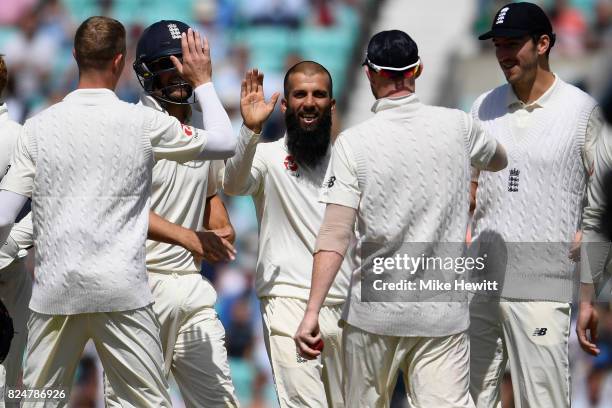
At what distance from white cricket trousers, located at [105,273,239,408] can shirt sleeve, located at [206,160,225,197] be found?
57 centimetres

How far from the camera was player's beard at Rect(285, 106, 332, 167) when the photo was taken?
631cm

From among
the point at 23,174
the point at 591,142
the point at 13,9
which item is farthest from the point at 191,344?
the point at 13,9

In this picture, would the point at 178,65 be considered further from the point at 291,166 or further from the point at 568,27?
the point at 568,27

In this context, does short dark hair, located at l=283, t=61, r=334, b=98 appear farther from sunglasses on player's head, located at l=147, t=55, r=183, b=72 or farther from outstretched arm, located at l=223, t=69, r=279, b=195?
sunglasses on player's head, located at l=147, t=55, r=183, b=72

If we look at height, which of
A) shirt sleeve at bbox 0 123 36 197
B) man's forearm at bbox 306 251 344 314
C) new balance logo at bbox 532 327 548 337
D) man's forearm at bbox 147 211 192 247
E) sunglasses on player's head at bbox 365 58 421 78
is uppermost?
sunglasses on player's head at bbox 365 58 421 78

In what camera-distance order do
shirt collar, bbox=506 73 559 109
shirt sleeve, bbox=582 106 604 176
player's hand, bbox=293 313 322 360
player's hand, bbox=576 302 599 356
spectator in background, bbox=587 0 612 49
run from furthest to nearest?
spectator in background, bbox=587 0 612 49 < shirt collar, bbox=506 73 559 109 < shirt sleeve, bbox=582 106 604 176 < player's hand, bbox=576 302 599 356 < player's hand, bbox=293 313 322 360

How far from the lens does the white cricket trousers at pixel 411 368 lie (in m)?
5.24

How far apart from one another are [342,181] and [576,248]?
1.41 metres

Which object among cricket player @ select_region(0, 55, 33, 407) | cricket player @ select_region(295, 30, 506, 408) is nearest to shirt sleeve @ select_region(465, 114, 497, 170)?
cricket player @ select_region(295, 30, 506, 408)

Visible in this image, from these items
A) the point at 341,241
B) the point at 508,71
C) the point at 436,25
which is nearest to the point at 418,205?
the point at 341,241

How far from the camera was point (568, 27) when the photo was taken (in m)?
12.8

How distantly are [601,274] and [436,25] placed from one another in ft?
29.2

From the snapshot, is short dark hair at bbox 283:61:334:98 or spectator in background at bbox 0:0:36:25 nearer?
short dark hair at bbox 283:61:334:98

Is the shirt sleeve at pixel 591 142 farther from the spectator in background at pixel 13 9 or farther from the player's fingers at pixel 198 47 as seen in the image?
the spectator in background at pixel 13 9
